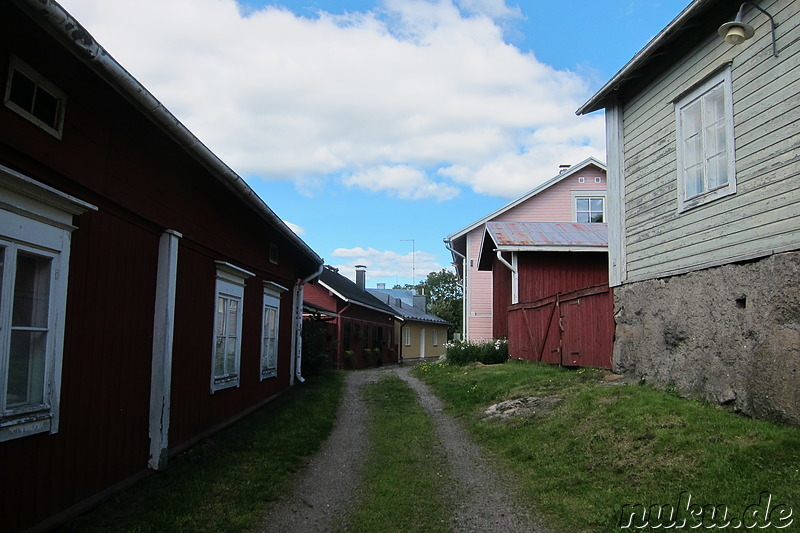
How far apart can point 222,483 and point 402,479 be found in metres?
1.72

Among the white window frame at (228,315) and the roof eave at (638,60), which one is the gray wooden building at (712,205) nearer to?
the roof eave at (638,60)

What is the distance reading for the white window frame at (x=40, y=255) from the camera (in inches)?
160

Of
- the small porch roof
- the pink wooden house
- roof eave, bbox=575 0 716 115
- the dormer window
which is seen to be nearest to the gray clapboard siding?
roof eave, bbox=575 0 716 115

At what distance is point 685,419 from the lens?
6.05 metres

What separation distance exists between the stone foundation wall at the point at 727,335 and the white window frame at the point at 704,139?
2.82ft

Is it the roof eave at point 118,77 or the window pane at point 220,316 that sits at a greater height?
the roof eave at point 118,77

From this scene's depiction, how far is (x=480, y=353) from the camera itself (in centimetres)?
1781

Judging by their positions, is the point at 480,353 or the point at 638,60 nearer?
the point at 638,60

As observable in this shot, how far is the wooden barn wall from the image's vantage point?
16.6 metres

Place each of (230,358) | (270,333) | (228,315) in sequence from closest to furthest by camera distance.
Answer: (228,315) < (230,358) < (270,333)

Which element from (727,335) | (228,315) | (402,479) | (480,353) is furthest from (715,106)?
(480,353)

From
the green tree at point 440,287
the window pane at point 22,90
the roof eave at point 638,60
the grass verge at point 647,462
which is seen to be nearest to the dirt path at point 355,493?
the grass verge at point 647,462

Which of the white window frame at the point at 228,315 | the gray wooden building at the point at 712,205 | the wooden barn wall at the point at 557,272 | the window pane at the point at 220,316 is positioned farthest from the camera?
the wooden barn wall at the point at 557,272

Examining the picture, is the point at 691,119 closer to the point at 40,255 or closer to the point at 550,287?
the point at 40,255
